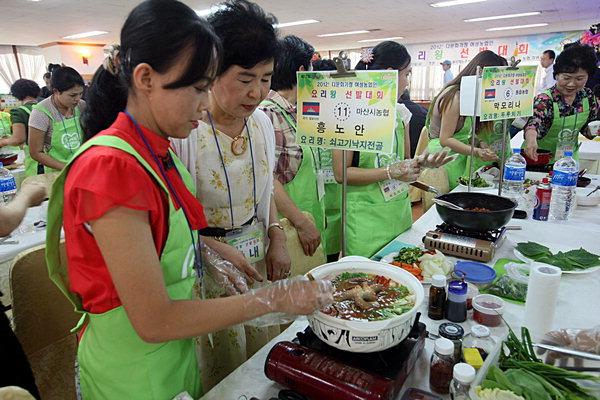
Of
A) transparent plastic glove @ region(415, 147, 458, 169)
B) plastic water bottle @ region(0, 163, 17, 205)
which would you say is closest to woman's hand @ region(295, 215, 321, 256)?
transparent plastic glove @ region(415, 147, 458, 169)

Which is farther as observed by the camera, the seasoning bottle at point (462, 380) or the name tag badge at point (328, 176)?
the name tag badge at point (328, 176)

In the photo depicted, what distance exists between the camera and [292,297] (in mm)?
840

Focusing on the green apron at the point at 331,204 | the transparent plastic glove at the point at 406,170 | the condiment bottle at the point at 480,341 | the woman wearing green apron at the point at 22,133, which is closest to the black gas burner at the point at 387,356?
the condiment bottle at the point at 480,341

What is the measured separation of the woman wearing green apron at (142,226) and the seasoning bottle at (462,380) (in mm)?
290

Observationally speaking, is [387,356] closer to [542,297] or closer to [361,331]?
[361,331]

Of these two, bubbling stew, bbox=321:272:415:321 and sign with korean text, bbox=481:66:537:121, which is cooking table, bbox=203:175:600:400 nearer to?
bubbling stew, bbox=321:272:415:321

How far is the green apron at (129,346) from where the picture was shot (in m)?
0.82

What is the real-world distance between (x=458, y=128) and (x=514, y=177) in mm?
727

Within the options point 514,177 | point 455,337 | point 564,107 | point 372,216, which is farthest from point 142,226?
point 564,107

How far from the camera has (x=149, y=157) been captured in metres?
0.83

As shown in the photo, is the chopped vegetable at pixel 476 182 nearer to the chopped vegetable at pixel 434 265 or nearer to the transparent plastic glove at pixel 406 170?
the transparent plastic glove at pixel 406 170

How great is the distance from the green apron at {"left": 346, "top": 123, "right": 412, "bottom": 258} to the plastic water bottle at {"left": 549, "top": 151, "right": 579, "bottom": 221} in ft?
2.50

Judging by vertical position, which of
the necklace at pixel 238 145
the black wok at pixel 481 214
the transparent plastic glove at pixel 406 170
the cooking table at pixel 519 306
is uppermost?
the necklace at pixel 238 145

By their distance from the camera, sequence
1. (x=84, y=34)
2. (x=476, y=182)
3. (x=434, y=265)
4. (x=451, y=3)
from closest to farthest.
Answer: (x=434, y=265)
(x=476, y=182)
(x=451, y=3)
(x=84, y=34)
